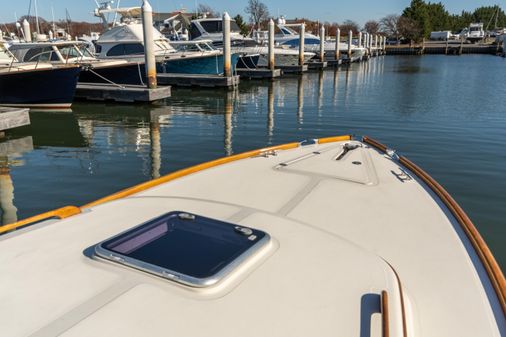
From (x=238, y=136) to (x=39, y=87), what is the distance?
720 centimetres

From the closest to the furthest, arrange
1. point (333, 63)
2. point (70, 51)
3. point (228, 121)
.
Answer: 1. point (228, 121)
2. point (70, 51)
3. point (333, 63)

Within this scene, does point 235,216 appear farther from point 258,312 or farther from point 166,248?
point 258,312

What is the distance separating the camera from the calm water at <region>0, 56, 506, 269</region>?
6.16 meters

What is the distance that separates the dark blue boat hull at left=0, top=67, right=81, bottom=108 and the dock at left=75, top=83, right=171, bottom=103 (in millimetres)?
1621

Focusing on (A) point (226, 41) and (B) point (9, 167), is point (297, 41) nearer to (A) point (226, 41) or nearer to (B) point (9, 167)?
(A) point (226, 41)

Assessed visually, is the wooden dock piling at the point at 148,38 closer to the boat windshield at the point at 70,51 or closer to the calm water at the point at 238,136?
the calm water at the point at 238,136

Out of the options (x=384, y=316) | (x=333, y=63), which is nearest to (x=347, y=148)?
(x=384, y=316)

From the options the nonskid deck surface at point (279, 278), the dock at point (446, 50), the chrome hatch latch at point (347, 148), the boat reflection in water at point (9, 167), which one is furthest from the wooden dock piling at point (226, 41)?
the dock at point (446, 50)

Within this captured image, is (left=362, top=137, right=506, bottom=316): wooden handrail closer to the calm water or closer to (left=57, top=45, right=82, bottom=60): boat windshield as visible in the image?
the calm water

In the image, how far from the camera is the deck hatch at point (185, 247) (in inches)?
69.8

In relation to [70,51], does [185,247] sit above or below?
below

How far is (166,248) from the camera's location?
1.99 meters

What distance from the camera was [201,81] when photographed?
18.8m

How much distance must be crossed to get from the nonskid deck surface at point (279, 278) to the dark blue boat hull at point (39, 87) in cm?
1128
